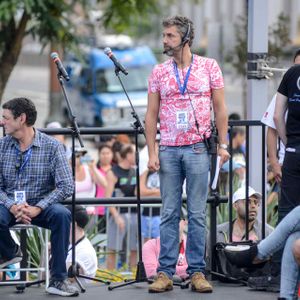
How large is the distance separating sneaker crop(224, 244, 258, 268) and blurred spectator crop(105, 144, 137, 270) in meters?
3.31

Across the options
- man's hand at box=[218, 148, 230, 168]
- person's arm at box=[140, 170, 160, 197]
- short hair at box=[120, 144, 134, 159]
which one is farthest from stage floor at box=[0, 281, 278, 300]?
short hair at box=[120, 144, 134, 159]

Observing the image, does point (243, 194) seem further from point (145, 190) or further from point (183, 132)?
point (145, 190)

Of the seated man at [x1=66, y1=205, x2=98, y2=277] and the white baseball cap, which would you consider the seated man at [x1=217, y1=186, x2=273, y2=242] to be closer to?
the white baseball cap

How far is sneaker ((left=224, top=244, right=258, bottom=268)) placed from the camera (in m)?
7.64

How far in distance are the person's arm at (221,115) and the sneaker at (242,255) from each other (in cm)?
71

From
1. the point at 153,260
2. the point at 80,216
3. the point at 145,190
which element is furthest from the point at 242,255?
the point at 145,190

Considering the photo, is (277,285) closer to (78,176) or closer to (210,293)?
(210,293)

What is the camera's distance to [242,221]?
9.12m

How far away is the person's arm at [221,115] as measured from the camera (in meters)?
7.99

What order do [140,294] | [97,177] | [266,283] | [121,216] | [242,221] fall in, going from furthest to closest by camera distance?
[97,177] → [121,216] → [242,221] → [266,283] → [140,294]

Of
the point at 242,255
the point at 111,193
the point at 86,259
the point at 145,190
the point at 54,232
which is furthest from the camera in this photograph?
the point at 111,193

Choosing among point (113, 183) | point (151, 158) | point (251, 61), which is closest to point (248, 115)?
point (251, 61)

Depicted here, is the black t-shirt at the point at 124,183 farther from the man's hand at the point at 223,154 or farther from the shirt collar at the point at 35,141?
the man's hand at the point at 223,154

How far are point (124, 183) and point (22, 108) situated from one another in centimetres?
490
